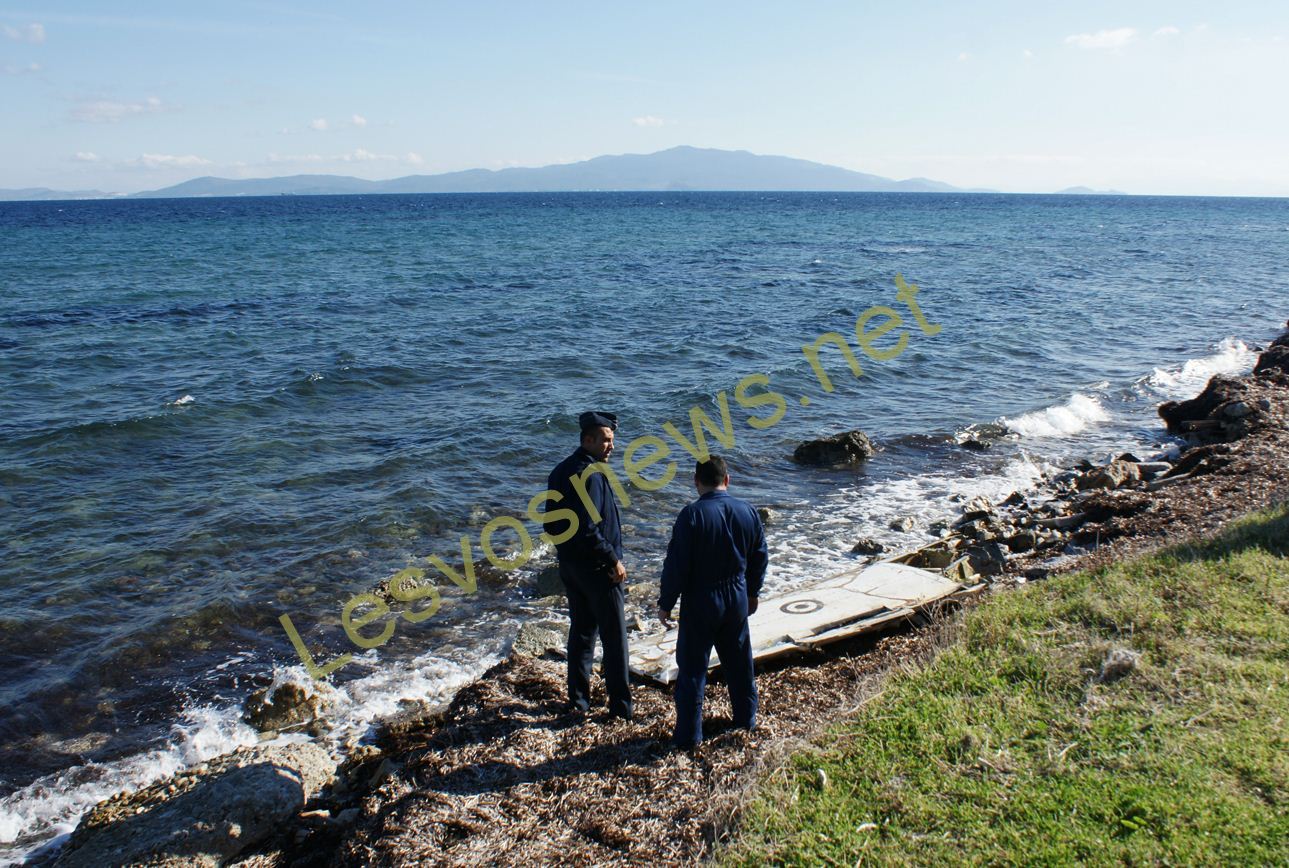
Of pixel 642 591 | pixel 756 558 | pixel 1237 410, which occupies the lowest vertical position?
pixel 642 591

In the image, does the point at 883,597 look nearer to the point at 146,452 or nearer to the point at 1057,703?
the point at 1057,703

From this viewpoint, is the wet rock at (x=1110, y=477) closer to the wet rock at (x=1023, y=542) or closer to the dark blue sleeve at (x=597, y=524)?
the wet rock at (x=1023, y=542)

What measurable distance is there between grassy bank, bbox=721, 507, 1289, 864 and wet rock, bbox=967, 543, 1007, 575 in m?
3.39

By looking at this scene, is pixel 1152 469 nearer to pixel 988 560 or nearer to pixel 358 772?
pixel 988 560

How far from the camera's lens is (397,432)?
1769 cm

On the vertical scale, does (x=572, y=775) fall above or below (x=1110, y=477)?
above

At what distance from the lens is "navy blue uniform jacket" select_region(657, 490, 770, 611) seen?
5.89 m

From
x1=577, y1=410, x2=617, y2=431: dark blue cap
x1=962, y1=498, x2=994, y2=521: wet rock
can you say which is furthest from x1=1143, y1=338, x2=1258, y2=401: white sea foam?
Answer: x1=577, y1=410, x2=617, y2=431: dark blue cap

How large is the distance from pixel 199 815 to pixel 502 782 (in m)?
2.21

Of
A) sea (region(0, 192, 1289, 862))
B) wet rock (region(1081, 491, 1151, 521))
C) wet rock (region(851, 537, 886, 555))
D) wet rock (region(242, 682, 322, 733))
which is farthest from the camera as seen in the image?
wet rock (region(851, 537, 886, 555))

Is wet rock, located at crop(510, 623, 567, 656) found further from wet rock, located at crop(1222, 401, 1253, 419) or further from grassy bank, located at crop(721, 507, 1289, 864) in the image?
wet rock, located at crop(1222, 401, 1253, 419)

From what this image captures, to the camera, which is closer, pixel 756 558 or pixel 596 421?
pixel 756 558

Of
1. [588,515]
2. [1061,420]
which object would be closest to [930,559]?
[588,515]

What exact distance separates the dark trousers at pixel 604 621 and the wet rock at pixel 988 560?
5.80 metres
